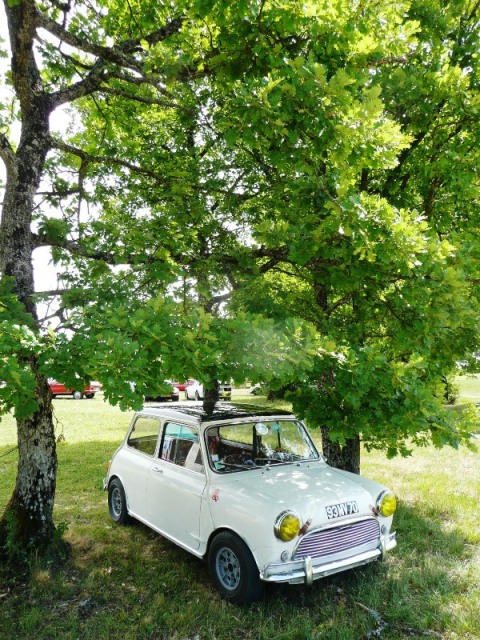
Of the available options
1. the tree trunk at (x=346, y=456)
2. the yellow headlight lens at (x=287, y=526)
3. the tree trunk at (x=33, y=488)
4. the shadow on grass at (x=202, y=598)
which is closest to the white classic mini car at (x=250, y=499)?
the yellow headlight lens at (x=287, y=526)

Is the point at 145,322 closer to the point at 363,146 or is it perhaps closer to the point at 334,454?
the point at 363,146

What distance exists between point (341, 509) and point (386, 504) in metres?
0.67

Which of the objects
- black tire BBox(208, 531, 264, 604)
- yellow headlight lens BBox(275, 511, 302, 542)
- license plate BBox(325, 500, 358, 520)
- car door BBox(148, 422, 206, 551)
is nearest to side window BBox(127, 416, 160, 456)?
car door BBox(148, 422, 206, 551)

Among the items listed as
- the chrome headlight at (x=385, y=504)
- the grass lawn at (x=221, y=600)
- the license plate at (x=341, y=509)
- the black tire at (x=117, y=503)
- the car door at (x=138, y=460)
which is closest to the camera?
the grass lawn at (x=221, y=600)

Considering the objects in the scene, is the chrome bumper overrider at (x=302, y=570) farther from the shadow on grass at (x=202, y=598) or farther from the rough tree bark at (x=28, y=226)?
the rough tree bark at (x=28, y=226)

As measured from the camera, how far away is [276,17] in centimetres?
382

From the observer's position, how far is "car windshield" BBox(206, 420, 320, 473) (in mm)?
4891

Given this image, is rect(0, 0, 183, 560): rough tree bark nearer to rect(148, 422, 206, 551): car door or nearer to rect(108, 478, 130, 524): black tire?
rect(108, 478, 130, 524): black tire

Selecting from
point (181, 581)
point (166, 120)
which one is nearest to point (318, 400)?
point (181, 581)

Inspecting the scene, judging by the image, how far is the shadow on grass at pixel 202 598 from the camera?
3781mm

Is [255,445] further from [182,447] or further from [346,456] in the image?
[346,456]

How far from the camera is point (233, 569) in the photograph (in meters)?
4.22

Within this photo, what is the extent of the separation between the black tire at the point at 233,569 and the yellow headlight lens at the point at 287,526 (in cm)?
42

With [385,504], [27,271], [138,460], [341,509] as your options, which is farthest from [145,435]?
[385,504]
